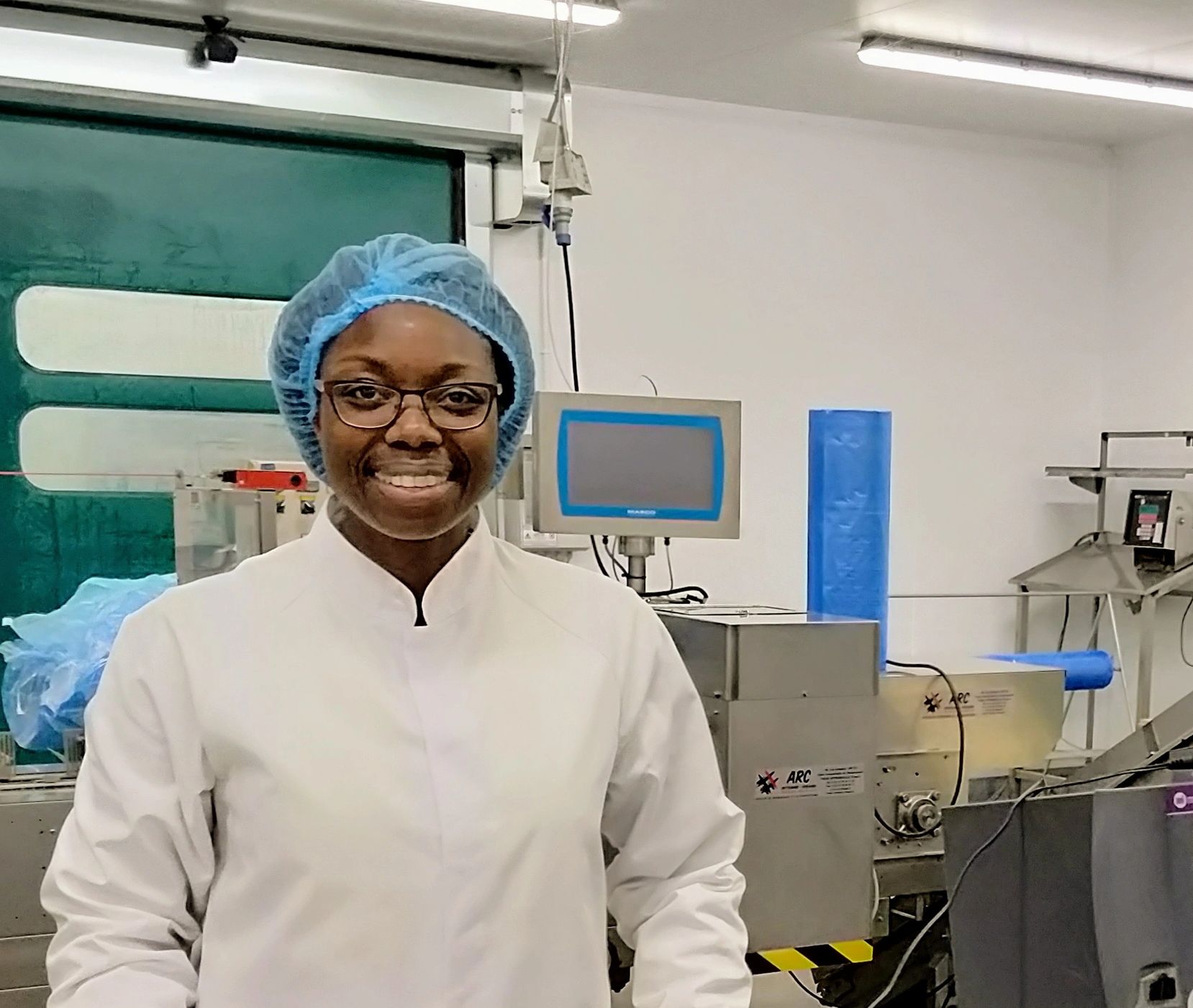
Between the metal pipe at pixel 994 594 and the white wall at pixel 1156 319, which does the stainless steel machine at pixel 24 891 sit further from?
the white wall at pixel 1156 319

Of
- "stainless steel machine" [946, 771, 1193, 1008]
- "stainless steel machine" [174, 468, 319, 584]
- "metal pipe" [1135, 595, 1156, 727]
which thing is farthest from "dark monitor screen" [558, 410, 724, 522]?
"metal pipe" [1135, 595, 1156, 727]

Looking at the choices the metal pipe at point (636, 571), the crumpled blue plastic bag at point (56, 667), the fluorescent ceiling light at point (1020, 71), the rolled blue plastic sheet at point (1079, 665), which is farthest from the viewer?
the fluorescent ceiling light at point (1020, 71)

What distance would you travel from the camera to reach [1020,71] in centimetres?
302

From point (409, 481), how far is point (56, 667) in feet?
3.30

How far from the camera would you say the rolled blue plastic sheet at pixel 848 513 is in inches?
74.4

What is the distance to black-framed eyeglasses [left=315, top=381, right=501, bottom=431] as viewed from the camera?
107 centimetres

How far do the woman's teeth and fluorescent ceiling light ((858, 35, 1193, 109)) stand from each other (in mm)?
2183

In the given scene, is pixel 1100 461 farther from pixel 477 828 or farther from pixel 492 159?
pixel 477 828

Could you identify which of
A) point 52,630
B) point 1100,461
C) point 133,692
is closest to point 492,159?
point 52,630

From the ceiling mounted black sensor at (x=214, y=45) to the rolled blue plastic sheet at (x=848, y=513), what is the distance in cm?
164

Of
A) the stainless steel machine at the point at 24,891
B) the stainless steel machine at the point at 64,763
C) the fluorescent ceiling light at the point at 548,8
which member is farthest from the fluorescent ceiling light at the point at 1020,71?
the stainless steel machine at the point at 24,891

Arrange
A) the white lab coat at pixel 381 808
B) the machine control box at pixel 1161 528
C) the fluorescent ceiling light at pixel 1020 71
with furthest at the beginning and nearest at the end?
1. the machine control box at pixel 1161 528
2. the fluorescent ceiling light at pixel 1020 71
3. the white lab coat at pixel 381 808

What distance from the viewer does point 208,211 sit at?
9.51ft

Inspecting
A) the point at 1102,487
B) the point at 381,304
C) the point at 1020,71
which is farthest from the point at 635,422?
the point at 1102,487
